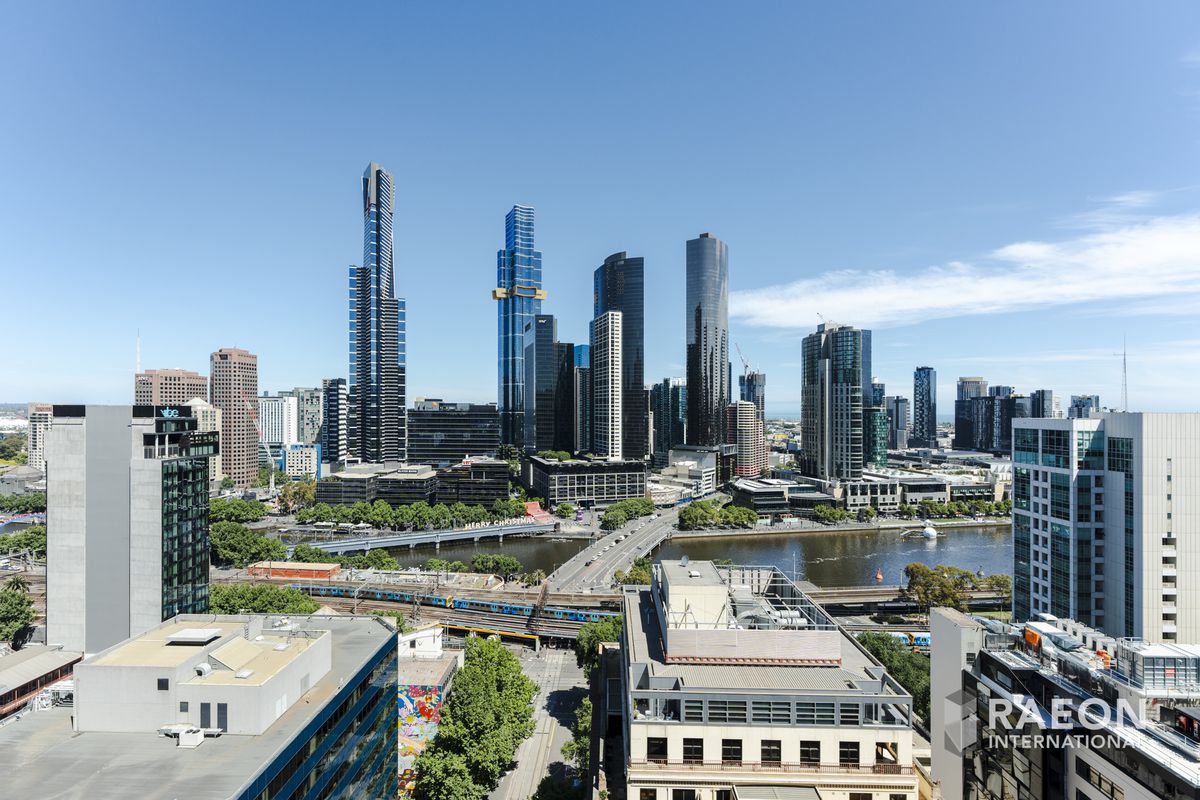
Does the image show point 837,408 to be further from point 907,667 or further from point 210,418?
point 210,418

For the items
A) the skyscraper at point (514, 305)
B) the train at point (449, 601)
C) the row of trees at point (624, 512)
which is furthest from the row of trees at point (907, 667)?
the skyscraper at point (514, 305)

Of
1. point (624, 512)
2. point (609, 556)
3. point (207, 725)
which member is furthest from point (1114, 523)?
point (624, 512)

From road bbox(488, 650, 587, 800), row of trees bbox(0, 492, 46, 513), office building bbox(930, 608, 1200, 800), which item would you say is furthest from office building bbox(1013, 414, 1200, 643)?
row of trees bbox(0, 492, 46, 513)

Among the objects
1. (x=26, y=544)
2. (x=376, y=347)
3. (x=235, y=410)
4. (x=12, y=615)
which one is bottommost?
(x=26, y=544)

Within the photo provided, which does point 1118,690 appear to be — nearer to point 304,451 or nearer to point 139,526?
point 139,526

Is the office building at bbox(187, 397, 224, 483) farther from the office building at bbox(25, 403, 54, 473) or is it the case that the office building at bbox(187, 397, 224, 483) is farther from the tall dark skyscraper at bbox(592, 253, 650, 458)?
the tall dark skyscraper at bbox(592, 253, 650, 458)

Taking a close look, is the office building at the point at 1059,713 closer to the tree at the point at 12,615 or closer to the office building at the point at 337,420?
the tree at the point at 12,615
